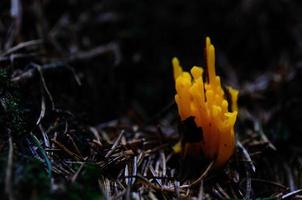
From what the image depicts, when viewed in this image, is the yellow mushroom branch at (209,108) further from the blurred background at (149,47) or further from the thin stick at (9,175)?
the thin stick at (9,175)

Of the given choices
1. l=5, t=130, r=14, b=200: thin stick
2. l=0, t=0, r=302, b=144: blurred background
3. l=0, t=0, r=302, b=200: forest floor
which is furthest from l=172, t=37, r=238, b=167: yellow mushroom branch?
l=5, t=130, r=14, b=200: thin stick

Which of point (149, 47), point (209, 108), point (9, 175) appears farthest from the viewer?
point (149, 47)

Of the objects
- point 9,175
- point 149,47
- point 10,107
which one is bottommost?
point 9,175

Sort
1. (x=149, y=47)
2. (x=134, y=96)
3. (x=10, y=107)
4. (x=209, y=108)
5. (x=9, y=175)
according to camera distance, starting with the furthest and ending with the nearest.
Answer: (x=149, y=47) → (x=134, y=96) → (x=209, y=108) → (x=10, y=107) → (x=9, y=175)

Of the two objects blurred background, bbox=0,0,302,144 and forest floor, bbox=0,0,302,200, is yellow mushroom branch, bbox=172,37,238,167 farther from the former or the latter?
blurred background, bbox=0,0,302,144

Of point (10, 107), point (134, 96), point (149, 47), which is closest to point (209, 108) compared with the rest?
point (10, 107)

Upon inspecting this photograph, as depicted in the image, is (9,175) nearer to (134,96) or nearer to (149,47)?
(134,96)

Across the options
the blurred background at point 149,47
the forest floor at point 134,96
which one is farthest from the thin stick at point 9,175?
the blurred background at point 149,47

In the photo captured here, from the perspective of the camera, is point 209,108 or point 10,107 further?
point 209,108

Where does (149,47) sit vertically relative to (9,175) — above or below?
above

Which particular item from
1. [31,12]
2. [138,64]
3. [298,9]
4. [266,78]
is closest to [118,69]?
[138,64]
